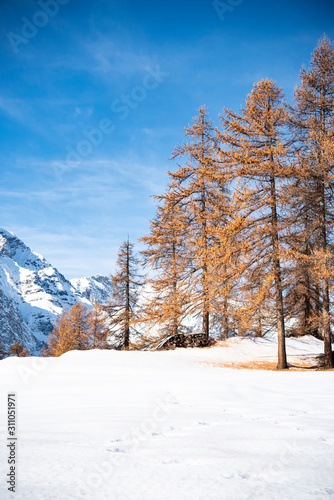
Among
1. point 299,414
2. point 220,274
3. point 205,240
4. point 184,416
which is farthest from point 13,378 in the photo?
point 205,240

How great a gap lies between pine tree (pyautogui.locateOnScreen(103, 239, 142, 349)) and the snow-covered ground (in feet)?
51.8

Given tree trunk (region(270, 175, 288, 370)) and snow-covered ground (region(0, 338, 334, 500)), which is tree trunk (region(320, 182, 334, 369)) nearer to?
tree trunk (region(270, 175, 288, 370))

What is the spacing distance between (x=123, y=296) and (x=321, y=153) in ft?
49.5

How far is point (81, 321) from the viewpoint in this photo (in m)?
28.4

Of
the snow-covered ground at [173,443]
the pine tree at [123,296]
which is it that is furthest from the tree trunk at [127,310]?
the snow-covered ground at [173,443]

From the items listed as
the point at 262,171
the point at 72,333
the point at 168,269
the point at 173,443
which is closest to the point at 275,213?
the point at 262,171

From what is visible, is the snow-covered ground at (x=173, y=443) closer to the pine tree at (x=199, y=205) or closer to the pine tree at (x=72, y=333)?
the pine tree at (x=199, y=205)

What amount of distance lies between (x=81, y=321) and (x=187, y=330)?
13.8 meters

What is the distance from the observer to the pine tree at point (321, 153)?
11.2m

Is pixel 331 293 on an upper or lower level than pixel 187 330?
upper

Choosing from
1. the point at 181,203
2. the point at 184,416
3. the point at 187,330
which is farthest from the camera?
the point at 187,330

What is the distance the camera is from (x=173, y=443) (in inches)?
91.1

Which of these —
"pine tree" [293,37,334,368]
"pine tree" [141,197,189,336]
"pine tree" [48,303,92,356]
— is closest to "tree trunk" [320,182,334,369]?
"pine tree" [293,37,334,368]

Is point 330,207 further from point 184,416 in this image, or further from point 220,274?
point 184,416
